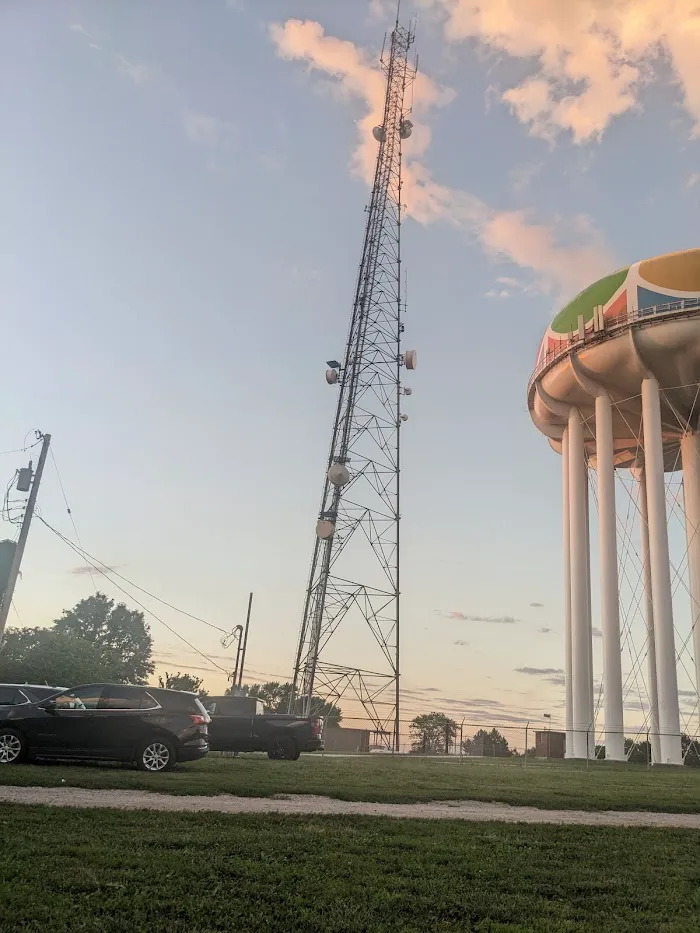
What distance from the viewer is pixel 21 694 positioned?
15031 mm

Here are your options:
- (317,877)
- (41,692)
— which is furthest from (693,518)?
(317,877)

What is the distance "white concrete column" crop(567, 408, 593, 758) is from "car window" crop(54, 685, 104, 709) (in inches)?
882

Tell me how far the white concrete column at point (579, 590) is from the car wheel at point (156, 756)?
21297 millimetres

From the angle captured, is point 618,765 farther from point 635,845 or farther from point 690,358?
point 635,845

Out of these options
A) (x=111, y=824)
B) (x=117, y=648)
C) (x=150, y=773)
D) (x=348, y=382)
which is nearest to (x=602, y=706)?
(x=348, y=382)

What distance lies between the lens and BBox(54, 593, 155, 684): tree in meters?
97.6

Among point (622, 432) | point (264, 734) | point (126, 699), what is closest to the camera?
point (126, 699)

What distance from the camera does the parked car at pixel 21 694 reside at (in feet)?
48.9

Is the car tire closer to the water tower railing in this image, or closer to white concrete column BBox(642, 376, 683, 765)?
white concrete column BBox(642, 376, 683, 765)

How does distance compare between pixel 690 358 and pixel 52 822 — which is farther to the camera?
pixel 690 358

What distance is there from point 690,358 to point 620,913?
1247 inches

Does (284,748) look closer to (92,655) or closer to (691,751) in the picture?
(691,751)

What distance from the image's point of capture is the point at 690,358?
33312 millimetres

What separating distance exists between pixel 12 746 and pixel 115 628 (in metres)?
90.5
